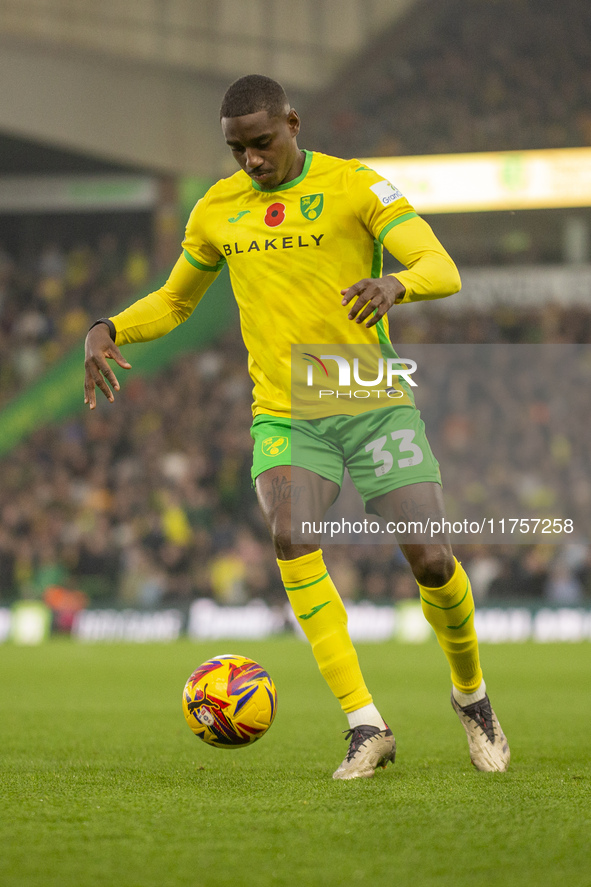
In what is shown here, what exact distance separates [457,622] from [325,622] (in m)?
0.49

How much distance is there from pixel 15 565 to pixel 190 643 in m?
3.70

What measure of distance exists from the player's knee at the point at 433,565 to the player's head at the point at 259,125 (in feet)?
4.79

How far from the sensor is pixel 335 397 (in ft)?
13.8

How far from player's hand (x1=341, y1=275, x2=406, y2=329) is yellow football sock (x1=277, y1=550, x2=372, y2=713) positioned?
2.98 ft

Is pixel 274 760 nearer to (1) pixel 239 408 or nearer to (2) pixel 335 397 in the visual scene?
(2) pixel 335 397

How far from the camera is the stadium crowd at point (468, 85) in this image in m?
20.7

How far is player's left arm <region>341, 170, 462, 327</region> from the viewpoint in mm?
3549

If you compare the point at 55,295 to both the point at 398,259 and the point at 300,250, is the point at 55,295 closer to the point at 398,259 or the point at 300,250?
the point at 300,250

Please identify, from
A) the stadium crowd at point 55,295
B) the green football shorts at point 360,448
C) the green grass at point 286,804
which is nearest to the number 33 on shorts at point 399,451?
the green football shorts at point 360,448

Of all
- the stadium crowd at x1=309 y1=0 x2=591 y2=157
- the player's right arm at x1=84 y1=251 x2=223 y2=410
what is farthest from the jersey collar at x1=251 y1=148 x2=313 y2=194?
the stadium crowd at x1=309 y1=0 x2=591 y2=157

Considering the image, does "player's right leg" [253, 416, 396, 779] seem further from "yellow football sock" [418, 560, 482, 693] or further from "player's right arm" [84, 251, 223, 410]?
"player's right arm" [84, 251, 223, 410]

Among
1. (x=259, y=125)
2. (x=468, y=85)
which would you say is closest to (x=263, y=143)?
(x=259, y=125)

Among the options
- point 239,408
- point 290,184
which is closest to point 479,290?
point 239,408

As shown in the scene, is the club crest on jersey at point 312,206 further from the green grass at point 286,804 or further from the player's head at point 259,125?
the green grass at point 286,804
